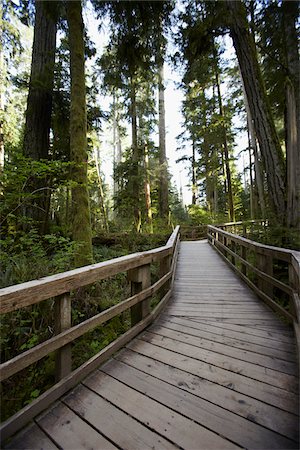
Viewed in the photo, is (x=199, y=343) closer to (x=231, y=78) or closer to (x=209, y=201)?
(x=231, y=78)

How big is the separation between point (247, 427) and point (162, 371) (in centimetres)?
84

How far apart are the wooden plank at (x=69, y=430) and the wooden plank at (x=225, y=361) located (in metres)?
1.21

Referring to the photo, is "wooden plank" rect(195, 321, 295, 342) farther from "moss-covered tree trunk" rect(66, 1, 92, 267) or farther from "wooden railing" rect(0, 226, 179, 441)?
"moss-covered tree trunk" rect(66, 1, 92, 267)

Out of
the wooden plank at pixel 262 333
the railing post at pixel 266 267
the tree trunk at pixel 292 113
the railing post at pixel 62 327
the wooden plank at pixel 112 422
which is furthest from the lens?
the tree trunk at pixel 292 113

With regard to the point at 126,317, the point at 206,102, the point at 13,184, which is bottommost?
the point at 126,317

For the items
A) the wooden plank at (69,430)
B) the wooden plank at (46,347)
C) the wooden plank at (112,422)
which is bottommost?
the wooden plank at (69,430)

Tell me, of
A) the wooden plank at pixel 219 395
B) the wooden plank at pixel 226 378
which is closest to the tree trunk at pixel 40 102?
the wooden plank at pixel 226 378

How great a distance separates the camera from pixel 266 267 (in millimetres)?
3744

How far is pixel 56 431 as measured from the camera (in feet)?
5.05

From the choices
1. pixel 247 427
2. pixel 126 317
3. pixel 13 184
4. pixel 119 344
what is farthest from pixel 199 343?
pixel 13 184

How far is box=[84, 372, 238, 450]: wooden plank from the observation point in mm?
1437

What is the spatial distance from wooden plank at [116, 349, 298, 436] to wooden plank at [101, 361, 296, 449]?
4cm

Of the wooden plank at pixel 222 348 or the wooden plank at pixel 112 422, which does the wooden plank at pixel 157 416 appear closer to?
the wooden plank at pixel 112 422

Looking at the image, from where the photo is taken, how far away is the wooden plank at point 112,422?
4.69ft
